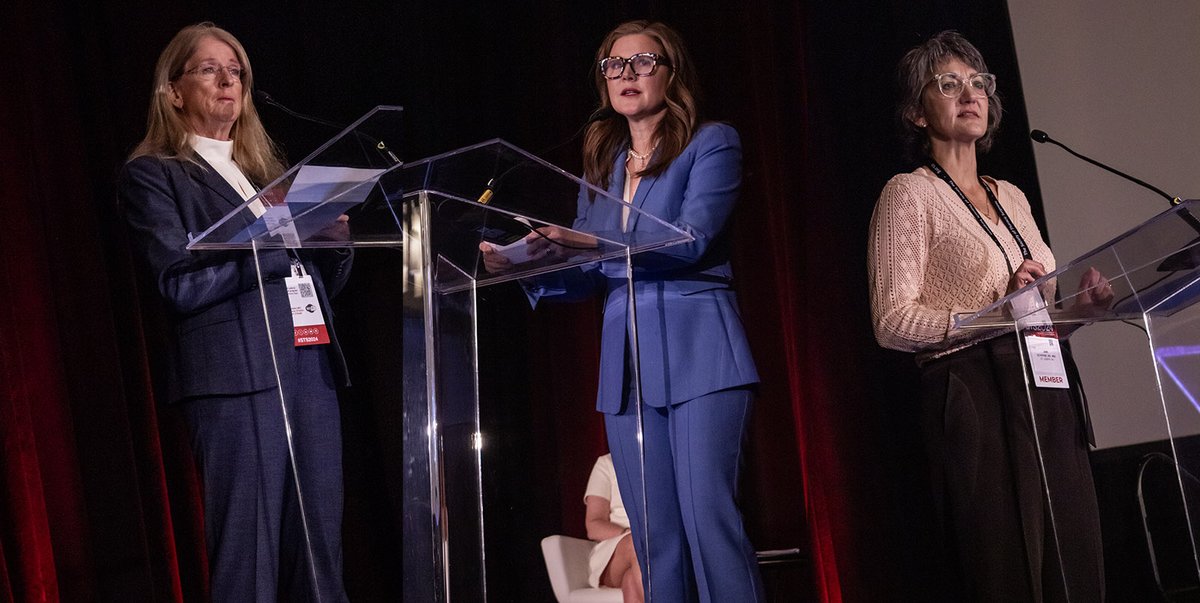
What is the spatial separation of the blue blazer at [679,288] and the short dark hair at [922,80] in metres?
1.03

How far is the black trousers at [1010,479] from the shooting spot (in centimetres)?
220

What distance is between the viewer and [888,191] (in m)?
2.78

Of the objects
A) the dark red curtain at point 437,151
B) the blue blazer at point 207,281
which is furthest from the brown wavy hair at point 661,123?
the blue blazer at point 207,281

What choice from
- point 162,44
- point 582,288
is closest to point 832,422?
point 582,288

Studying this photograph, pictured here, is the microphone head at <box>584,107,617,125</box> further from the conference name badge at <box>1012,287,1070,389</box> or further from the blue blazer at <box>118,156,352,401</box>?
the conference name badge at <box>1012,287,1070,389</box>

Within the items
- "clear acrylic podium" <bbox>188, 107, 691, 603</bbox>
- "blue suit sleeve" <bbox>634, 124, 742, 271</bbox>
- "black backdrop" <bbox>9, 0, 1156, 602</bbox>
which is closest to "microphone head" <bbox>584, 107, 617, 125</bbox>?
"blue suit sleeve" <bbox>634, 124, 742, 271</bbox>

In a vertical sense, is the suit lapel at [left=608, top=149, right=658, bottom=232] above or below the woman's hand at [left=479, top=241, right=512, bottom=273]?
above

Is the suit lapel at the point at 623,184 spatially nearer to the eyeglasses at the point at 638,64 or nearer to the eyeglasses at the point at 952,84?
the eyeglasses at the point at 638,64

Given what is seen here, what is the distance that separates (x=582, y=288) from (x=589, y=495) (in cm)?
34

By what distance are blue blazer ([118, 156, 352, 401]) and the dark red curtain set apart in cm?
29

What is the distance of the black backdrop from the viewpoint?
2.68 metres

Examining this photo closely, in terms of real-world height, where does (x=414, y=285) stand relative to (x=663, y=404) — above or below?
above

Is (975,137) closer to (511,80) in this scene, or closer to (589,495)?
(511,80)

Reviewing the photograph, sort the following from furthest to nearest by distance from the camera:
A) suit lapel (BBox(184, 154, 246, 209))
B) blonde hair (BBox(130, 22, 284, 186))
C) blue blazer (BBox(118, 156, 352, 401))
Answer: blonde hair (BBox(130, 22, 284, 186))
suit lapel (BBox(184, 154, 246, 209))
blue blazer (BBox(118, 156, 352, 401))
